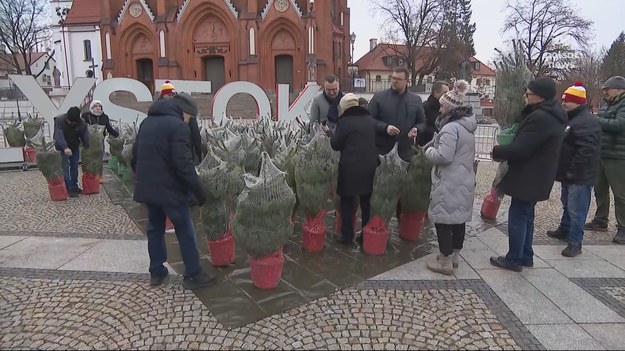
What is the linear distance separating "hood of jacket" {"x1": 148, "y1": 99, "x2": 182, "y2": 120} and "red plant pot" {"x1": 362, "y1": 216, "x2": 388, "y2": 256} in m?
2.40

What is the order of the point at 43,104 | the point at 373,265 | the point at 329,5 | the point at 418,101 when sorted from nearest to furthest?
the point at 373,265
the point at 418,101
the point at 43,104
the point at 329,5

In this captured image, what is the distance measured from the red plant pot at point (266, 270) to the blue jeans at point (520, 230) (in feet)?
8.17

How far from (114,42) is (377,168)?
3749 cm

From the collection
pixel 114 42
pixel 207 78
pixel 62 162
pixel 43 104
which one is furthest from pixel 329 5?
pixel 62 162

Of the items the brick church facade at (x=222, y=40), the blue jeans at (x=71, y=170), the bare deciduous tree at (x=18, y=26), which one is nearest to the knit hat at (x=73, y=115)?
the blue jeans at (x=71, y=170)

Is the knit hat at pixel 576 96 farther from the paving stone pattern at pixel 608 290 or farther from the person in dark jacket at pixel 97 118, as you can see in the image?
the person in dark jacket at pixel 97 118

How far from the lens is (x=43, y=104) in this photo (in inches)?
425

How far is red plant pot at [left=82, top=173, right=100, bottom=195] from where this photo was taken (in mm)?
8344

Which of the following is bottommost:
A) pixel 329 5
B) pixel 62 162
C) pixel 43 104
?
pixel 62 162

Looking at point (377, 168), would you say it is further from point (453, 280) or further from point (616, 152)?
point (616, 152)

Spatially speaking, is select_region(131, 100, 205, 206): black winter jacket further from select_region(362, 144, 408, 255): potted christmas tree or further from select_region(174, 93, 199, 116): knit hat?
select_region(362, 144, 408, 255): potted christmas tree

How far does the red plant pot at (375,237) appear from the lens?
493 cm

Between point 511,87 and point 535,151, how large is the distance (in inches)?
90.1

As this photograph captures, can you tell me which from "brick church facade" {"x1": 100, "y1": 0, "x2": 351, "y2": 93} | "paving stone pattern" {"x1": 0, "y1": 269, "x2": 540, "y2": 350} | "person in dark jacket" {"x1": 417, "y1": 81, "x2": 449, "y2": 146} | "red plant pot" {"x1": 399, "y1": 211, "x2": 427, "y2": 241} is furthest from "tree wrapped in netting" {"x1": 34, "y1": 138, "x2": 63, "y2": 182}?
"brick church facade" {"x1": 100, "y1": 0, "x2": 351, "y2": 93}
